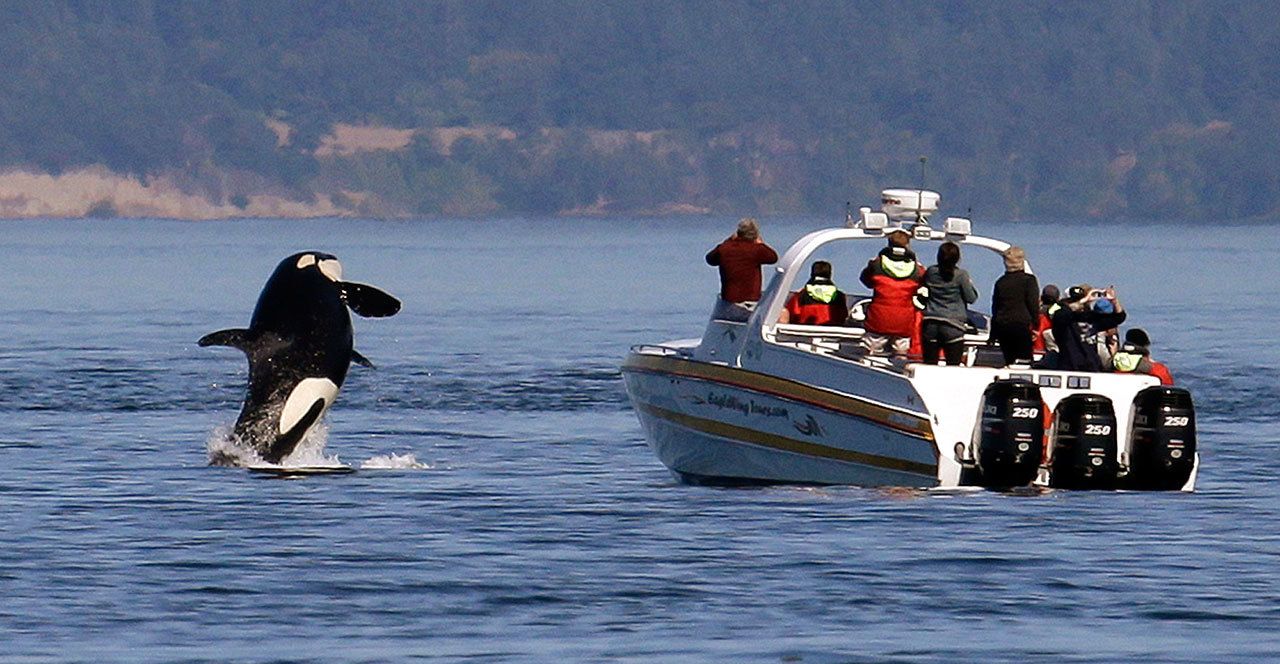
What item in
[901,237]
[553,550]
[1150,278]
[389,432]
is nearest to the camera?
[553,550]

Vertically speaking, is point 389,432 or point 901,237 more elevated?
point 901,237

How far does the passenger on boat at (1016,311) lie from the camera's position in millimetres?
24953

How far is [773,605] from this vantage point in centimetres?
1936

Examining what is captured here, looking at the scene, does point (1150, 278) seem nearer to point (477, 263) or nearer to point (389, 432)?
point (477, 263)

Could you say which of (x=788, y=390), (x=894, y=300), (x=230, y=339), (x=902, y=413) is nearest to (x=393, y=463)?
(x=230, y=339)

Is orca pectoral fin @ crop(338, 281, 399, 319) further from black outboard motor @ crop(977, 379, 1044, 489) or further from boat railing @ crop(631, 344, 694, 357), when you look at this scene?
black outboard motor @ crop(977, 379, 1044, 489)

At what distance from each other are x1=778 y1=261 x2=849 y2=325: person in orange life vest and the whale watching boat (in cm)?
16

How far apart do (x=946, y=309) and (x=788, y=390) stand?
1.62m

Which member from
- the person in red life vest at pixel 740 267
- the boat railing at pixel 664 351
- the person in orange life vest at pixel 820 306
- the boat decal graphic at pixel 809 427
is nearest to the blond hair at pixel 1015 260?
the person in orange life vest at pixel 820 306

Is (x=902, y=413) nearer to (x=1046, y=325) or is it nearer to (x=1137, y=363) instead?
(x=1137, y=363)

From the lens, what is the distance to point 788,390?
2531 cm

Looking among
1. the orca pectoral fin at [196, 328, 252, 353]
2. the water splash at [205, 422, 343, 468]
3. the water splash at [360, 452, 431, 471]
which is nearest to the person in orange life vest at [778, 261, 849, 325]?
the water splash at [360, 452, 431, 471]

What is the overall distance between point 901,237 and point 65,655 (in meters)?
10.8

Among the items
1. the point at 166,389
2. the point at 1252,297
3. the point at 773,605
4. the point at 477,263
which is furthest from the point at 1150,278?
the point at 773,605
